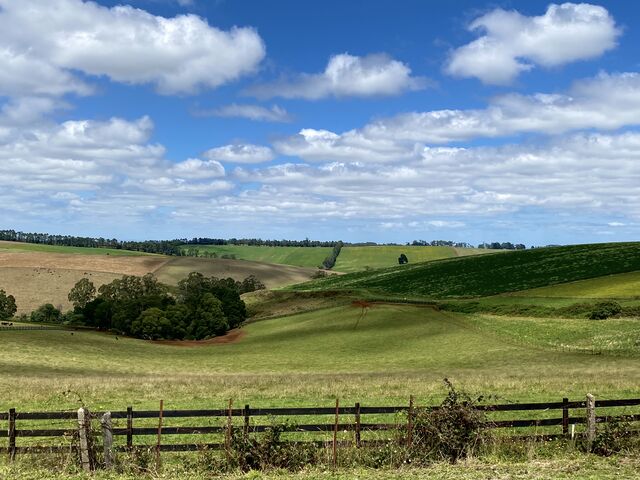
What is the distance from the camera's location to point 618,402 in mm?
19719

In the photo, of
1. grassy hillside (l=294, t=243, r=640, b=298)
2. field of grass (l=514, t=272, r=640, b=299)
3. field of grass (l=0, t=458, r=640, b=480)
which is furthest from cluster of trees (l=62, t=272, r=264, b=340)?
field of grass (l=0, t=458, r=640, b=480)

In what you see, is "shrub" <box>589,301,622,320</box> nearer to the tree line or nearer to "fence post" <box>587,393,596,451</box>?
"fence post" <box>587,393,596,451</box>

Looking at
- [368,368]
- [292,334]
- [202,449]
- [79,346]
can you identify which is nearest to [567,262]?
[292,334]

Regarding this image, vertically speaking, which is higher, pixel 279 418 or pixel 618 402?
pixel 618 402

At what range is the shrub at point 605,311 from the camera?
6944 centimetres

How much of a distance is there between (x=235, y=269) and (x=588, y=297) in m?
132

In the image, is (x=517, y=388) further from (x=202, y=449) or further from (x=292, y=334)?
(x=292, y=334)

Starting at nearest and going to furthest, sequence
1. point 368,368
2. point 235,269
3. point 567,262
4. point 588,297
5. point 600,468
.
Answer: point 600,468, point 368,368, point 588,297, point 567,262, point 235,269

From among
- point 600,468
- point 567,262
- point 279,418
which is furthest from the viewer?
point 567,262

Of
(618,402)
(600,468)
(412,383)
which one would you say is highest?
(618,402)

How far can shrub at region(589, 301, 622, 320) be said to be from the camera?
69.4 meters

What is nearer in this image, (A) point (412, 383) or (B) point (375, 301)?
(A) point (412, 383)

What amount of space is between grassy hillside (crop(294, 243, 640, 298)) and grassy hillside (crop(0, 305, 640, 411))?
21661 millimetres

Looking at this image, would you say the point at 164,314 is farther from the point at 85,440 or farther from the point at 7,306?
the point at 85,440
